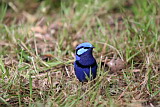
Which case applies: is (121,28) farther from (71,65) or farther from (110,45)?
(71,65)

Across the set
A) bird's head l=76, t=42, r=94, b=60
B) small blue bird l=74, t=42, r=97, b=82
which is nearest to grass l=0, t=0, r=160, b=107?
small blue bird l=74, t=42, r=97, b=82

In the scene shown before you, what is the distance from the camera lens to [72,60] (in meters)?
4.27

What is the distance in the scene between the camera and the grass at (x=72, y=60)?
10.5 feet

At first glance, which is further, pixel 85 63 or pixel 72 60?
pixel 72 60

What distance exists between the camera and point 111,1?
6.13 metres

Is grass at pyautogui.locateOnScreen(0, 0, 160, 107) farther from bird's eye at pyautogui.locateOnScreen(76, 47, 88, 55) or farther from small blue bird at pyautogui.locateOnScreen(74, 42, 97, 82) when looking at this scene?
bird's eye at pyautogui.locateOnScreen(76, 47, 88, 55)

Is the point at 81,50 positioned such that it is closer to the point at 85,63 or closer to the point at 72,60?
the point at 85,63

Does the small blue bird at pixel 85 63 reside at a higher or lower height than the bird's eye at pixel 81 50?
lower

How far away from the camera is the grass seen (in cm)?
320

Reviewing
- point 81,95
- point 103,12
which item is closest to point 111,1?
point 103,12

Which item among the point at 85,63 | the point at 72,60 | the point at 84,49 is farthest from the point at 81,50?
the point at 72,60

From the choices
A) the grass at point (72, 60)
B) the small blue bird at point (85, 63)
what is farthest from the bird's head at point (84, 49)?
the grass at point (72, 60)

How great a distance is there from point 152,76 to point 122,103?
0.87 meters

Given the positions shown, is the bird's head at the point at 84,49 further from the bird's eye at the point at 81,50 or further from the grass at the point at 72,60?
the grass at the point at 72,60
